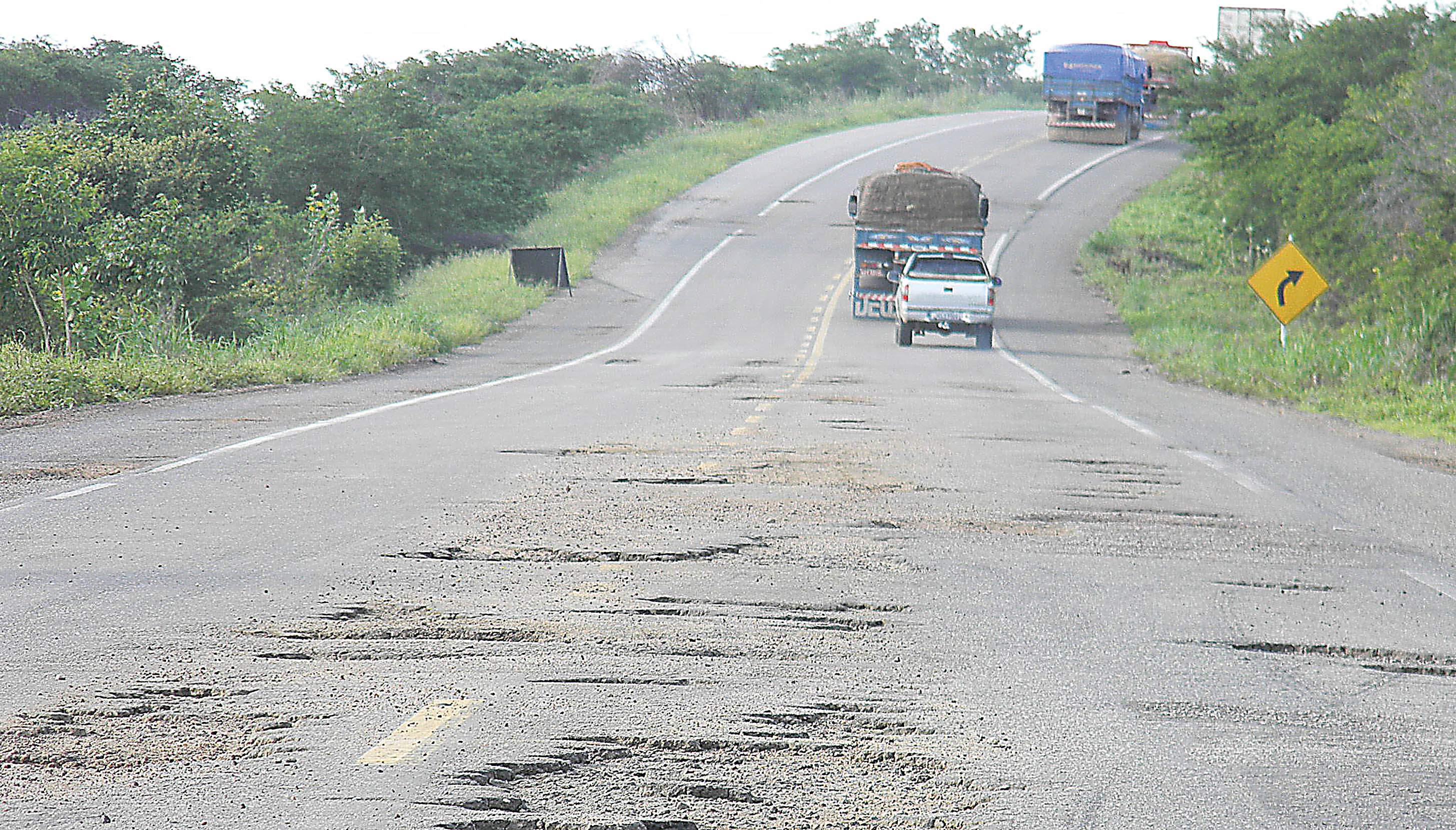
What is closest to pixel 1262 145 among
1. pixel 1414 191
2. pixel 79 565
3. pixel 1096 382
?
pixel 1414 191

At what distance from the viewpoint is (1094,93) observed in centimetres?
5791

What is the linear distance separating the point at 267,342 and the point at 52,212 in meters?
3.78

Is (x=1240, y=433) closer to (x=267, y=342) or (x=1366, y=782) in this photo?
(x=1366, y=782)

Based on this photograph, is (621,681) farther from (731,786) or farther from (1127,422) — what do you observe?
(1127,422)

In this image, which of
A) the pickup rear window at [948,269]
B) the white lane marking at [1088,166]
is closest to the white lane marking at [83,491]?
the pickup rear window at [948,269]

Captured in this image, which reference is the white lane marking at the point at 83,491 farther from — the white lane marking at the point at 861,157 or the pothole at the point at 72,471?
the white lane marking at the point at 861,157

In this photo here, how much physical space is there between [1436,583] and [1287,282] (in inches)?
616

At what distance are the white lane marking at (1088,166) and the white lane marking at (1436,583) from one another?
43707mm

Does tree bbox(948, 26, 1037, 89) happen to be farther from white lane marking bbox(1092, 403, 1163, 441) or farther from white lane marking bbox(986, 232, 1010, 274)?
white lane marking bbox(1092, 403, 1163, 441)

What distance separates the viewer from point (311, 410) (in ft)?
44.4

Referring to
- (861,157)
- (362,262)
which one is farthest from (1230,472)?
(861,157)

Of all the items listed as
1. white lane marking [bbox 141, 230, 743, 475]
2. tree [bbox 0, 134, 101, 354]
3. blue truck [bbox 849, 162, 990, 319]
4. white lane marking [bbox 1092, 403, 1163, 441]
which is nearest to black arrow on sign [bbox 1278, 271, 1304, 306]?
white lane marking [bbox 1092, 403, 1163, 441]

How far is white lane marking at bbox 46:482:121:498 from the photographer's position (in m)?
8.21

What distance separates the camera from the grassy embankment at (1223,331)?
17172 mm
